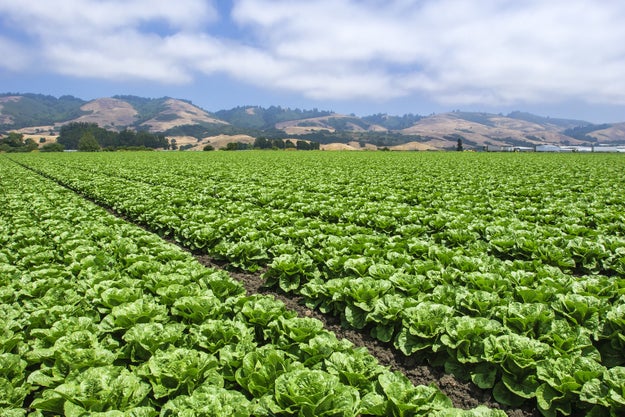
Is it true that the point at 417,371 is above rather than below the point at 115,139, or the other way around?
below

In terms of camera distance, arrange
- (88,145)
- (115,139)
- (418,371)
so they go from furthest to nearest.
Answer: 1. (115,139)
2. (88,145)
3. (418,371)

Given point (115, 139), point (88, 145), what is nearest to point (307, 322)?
point (88, 145)

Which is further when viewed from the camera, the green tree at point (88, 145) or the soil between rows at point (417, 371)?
the green tree at point (88, 145)

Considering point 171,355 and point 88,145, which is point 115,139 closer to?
point 88,145

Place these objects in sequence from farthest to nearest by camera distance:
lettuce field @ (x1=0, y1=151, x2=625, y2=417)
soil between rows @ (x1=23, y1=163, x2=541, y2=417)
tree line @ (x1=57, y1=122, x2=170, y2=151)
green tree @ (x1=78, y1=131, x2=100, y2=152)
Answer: tree line @ (x1=57, y1=122, x2=170, y2=151), green tree @ (x1=78, y1=131, x2=100, y2=152), soil between rows @ (x1=23, y1=163, x2=541, y2=417), lettuce field @ (x1=0, y1=151, x2=625, y2=417)

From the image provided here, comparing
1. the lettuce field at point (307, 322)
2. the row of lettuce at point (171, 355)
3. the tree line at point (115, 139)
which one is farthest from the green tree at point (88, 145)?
the row of lettuce at point (171, 355)

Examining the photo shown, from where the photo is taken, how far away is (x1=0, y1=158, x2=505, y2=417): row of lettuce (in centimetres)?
335

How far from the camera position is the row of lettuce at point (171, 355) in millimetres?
3350

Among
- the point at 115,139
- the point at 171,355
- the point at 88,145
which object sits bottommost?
the point at 171,355

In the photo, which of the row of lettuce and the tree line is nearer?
the row of lettuce

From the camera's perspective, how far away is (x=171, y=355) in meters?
3.93

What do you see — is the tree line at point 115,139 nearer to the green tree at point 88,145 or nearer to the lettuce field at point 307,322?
the green tree at point 88,145

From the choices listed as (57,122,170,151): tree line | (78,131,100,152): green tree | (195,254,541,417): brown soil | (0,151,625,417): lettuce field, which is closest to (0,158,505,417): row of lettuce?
(0,151,625,417): lettuce field

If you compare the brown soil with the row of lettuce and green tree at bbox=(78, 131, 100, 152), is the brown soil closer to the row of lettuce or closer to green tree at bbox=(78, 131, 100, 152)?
the row of lettuce
